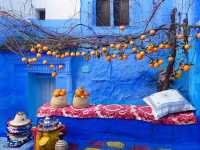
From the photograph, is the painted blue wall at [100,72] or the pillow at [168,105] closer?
the pillow at [168,105]

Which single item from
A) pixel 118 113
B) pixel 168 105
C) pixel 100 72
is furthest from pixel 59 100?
pixel 168 105

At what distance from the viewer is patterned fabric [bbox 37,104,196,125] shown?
3596 mm

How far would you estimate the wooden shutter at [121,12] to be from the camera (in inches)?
204

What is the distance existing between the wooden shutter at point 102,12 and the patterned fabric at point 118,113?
1644 mm

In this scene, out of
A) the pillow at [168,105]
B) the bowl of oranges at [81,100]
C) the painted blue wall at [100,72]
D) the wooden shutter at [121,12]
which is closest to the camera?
the pillow at [168,105]

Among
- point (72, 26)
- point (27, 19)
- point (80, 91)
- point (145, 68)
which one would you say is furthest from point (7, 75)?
point (145, 68)

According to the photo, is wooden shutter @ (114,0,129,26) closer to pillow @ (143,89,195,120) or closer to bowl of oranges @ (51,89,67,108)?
bowl of oranges @ (51,89,67,108)

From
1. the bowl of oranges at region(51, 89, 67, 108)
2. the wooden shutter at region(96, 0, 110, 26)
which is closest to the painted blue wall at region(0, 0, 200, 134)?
the wooden shutter at region(96, 0, 110, 26)

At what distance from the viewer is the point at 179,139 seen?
11.8ft

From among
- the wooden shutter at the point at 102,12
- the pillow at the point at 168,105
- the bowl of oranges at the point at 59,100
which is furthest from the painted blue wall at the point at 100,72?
the pillow at the point at 168,105

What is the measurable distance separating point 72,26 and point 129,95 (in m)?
1.35

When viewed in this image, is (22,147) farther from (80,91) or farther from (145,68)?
(145,68)

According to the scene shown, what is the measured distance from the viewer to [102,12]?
17.3ft

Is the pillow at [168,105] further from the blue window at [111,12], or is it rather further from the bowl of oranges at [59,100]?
the blue window at [111,12]
